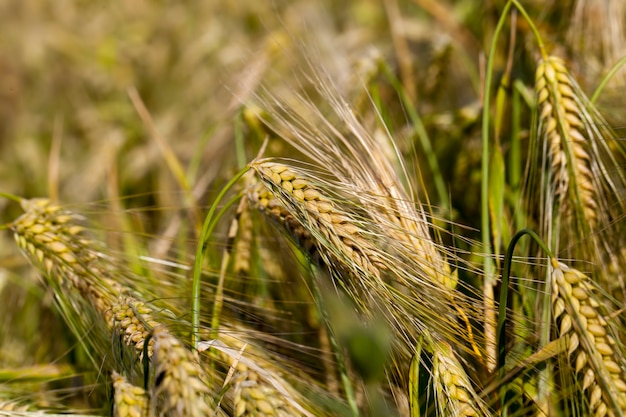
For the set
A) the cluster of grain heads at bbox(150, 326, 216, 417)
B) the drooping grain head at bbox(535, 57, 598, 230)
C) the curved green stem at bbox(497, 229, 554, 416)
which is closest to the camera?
the cluster of grain heads at bbox(150, 326, 216, 417)

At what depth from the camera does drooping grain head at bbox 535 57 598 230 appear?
990mm

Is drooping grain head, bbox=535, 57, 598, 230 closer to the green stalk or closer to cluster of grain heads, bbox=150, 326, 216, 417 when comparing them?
the green stalk

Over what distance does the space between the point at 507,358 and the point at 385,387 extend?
0.21 meters

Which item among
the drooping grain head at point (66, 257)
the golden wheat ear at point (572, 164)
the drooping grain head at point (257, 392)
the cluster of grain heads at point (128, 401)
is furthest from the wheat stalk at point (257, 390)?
the golden wheat ear at point (572, 164)

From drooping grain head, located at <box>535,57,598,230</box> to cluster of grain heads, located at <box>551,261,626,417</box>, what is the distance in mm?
244

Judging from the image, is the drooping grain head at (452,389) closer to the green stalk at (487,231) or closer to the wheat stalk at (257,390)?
the green stalk at (487,231)

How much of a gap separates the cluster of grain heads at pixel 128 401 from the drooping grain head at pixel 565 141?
0.66 m

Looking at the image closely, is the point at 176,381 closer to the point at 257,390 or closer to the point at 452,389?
the point at 257,390

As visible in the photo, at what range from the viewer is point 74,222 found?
117cm

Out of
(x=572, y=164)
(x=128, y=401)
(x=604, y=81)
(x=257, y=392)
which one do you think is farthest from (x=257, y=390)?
(x=604, y=81)

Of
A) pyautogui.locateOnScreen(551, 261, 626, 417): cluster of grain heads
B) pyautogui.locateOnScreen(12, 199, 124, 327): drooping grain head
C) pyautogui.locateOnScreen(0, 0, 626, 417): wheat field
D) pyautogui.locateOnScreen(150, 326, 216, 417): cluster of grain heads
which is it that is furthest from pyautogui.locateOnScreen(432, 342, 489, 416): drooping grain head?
pyautogui.locateOnScreen(12, 199, 124, 327): drooping grain head

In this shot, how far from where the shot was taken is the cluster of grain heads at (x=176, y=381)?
0.70m

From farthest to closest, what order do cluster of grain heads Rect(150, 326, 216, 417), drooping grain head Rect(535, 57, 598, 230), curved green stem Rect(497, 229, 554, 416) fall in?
drooping grain head Rect(535, 57, 598, 230)
curved green stem Rect(497, 229, 554, 416)
cluster of grain heads Rect(150, 326, 216, 417)

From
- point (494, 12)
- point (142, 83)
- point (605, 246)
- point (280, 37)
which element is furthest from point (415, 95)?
point (142, 83)
